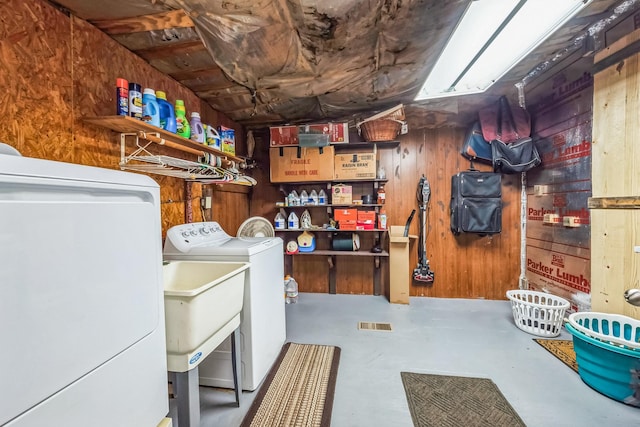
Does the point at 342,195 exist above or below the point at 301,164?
below

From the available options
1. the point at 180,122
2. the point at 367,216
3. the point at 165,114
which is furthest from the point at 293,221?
the point at 165,114

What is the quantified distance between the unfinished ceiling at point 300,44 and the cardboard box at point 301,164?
63 centimetres

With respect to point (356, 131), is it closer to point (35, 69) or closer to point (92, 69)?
point (92, 69)

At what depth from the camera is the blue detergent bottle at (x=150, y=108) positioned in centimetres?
162

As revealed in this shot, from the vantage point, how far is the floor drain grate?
2.43 meters

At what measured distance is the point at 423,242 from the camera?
325 centimetres

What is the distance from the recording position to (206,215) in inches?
101

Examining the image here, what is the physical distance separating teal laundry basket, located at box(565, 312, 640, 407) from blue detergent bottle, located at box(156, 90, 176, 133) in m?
2.87

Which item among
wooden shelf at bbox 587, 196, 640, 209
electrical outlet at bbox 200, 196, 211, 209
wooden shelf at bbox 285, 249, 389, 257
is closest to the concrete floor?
wooden shelf at bbox 285, 249, 389, 257

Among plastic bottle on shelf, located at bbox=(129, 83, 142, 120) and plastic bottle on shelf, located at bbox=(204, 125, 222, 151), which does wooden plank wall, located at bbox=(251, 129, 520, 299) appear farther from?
plastic bottle on shelf, located at bbox=(129, 83, 142, 120)

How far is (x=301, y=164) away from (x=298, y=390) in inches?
89.1

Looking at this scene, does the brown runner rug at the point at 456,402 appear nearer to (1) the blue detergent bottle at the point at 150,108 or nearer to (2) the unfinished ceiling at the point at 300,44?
(2) the unfinished ceiling at the point at 300,44

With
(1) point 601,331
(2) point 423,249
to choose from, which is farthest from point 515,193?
(1) point 601,331

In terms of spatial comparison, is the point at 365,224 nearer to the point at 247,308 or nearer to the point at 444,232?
the point at 444,232
